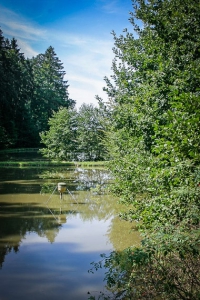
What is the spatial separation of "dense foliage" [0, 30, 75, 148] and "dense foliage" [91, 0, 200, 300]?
117ft

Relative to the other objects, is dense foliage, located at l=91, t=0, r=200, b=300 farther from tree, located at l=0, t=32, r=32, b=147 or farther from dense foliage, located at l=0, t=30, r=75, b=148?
tree, located at l=0, t=32, r=32, b=147

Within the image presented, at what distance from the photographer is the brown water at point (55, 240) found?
637cm

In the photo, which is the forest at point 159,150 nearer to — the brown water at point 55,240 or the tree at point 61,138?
the brown water at point 55,240

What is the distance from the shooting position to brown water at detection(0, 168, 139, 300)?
637 cm

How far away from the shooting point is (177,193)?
463cm

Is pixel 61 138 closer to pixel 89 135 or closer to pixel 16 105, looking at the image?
pixel 89 135

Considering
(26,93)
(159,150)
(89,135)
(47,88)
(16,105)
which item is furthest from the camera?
Result: (47,88)

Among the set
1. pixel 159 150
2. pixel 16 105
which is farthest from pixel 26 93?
pixel 159 150

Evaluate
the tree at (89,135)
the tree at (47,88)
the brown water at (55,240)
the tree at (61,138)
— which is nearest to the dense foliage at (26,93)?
the tree at (47,88)

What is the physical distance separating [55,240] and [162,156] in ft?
19.6

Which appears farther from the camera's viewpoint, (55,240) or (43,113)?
(43,113)

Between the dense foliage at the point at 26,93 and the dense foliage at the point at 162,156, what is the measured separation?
3576 cm

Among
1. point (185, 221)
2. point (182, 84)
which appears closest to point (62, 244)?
point (185, 221)

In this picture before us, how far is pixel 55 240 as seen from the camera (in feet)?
31.1
